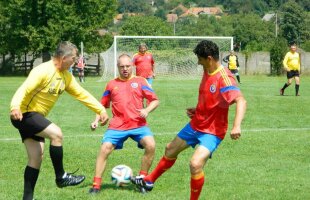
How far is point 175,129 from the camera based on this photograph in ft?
48.2

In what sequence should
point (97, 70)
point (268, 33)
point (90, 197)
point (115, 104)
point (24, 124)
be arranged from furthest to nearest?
point (268, 33), point (97, 70), point (115, 104), point (90, 197), point (24, 124)

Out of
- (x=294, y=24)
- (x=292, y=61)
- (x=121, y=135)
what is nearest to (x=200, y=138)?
(x=121, y=135)

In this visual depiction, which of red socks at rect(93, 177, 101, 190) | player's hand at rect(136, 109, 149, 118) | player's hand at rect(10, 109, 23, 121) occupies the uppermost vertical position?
player's hand at rect(10, 109, 23, 121)

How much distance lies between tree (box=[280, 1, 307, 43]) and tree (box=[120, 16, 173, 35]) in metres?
25.4

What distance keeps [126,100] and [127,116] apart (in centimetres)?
22

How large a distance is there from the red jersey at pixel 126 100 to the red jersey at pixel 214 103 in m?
1.26

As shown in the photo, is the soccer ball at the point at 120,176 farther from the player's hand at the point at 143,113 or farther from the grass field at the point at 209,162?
the player's hand at the point at 143,113

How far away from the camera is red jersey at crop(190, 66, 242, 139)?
734cm

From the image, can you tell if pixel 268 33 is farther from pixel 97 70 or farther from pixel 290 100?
pixel 290 100

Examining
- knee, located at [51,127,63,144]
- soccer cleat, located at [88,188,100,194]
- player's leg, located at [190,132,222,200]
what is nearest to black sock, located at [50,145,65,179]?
knee, located at [51,127,63,144]

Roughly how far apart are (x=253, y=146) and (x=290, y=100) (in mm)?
11813

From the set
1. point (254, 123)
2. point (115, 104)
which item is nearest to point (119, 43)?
point (254, 123)

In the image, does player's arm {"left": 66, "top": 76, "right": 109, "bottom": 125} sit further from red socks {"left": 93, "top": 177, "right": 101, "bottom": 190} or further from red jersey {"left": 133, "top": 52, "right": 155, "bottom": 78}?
red jersey {"left": 133, "top": 52, "right": 155, "bottom": 78}

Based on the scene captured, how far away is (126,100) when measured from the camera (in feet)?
28.2
